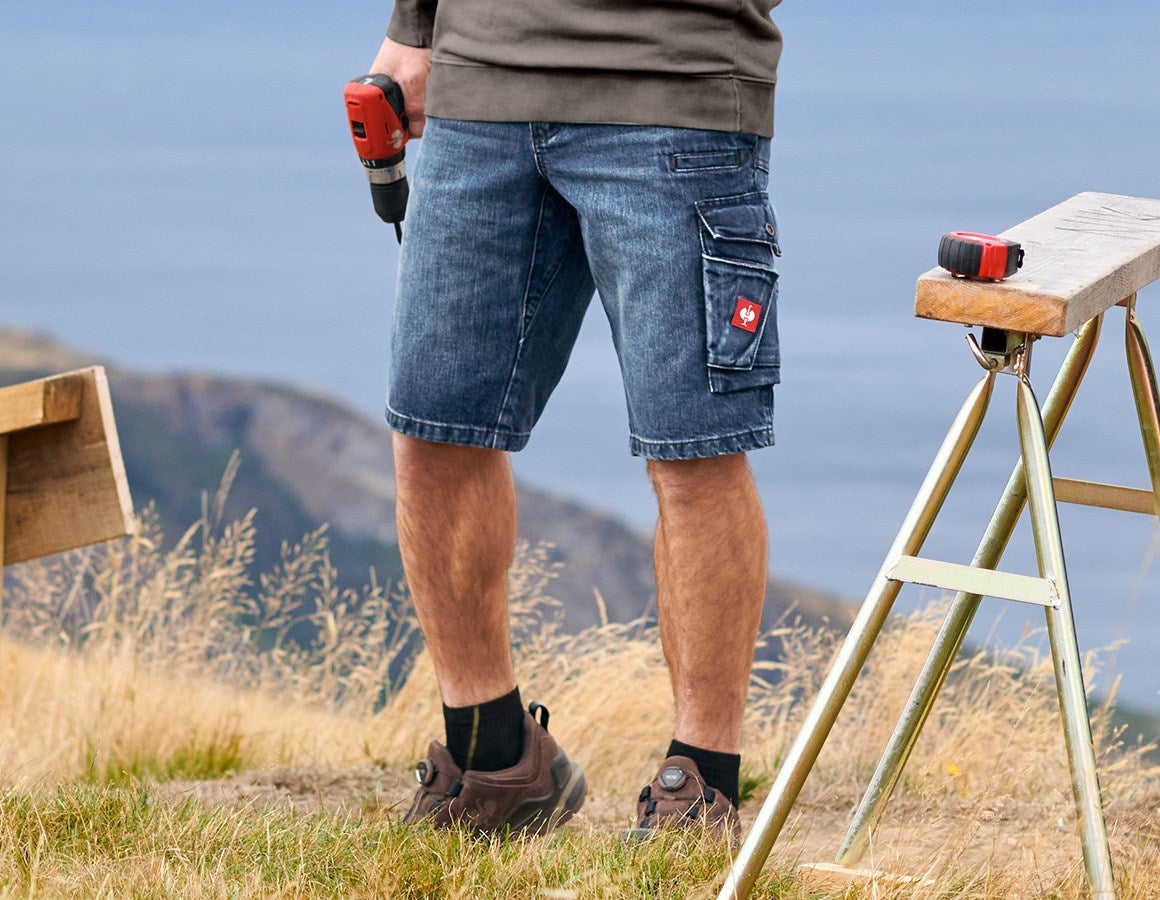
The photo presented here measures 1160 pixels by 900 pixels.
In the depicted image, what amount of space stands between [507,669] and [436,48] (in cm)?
128

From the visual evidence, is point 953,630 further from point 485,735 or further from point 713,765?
point 485,735

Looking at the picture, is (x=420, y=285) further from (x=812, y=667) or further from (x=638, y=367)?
(x=812, y=667)

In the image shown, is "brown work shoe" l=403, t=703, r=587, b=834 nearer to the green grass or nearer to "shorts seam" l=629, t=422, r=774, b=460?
the green grass

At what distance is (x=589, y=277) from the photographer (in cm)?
294

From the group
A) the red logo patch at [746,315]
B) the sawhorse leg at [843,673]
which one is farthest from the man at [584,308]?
the sawhorse leg at [843,673]

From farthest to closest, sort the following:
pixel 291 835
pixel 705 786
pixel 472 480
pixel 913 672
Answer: pixel 913 672, pixel 472 480, pixel 705 786, pixel 291 835

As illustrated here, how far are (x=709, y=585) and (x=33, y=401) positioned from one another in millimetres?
1532

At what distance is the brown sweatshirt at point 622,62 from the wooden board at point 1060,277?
56 centimetres

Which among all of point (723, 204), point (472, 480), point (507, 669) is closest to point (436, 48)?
point (723, 204)

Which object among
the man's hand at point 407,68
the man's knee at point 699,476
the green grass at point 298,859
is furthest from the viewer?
the man's hand at point 407,68

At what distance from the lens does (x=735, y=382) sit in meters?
2.62

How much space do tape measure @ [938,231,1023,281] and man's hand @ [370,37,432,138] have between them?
1.33 meters

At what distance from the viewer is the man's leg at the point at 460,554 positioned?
3000mm

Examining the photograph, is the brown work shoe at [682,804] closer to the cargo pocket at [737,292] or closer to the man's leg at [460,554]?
the man's leg at [460,554]
